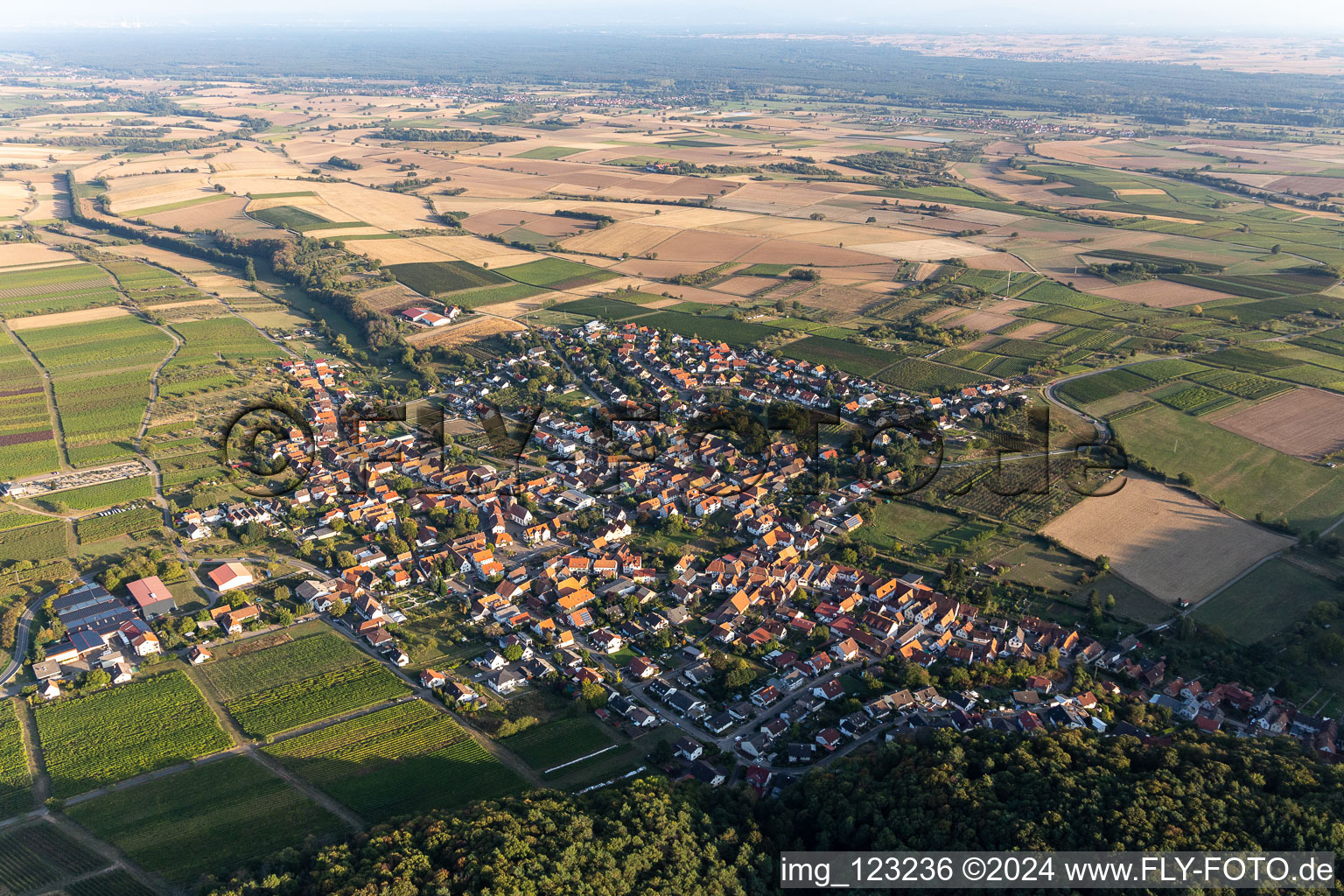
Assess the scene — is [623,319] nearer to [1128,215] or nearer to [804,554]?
[804,554]

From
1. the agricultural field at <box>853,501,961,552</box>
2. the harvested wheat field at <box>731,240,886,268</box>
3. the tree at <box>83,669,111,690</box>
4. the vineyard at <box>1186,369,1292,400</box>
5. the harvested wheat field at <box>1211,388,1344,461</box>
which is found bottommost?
the tree at <box>83,669,111,690</box>

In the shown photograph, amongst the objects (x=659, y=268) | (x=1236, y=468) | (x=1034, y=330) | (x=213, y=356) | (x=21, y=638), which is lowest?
(x=21, y=638)

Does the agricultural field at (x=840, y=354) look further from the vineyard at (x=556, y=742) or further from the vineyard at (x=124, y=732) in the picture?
the vineyard at (x=124, y=732)

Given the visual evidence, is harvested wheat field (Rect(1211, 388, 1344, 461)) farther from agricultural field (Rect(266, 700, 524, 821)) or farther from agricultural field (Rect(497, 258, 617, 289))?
agricultural field (Rect(497, 258, 617, 289))

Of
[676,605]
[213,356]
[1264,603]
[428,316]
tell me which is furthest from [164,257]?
[1264,603]

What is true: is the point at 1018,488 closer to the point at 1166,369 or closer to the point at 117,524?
the point at 1166,369

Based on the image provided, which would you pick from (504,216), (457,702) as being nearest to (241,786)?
(457,702)

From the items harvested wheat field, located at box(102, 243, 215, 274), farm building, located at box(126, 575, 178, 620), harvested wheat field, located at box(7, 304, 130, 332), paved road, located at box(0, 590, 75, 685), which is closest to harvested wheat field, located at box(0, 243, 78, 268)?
harvested wheat field, located at box(102, 243, 215, 274)
